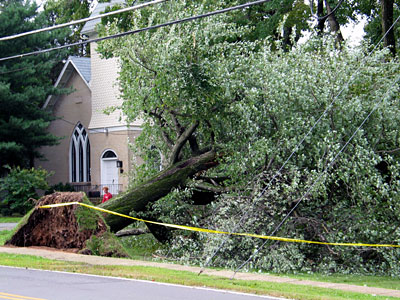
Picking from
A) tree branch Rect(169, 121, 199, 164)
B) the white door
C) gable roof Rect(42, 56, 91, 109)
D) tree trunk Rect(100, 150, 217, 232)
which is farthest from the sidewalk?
gable roof Rect(42, 56, 91, 109)

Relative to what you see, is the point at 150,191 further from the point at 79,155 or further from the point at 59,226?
the point at 79,155

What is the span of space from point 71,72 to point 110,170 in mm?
6812

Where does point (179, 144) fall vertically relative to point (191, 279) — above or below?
above

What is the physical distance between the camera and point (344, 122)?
1409 centimetres

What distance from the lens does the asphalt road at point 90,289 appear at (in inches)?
339

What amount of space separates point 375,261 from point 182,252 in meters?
4.52

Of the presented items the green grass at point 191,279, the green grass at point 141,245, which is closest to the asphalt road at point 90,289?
the green grass at point 191,279

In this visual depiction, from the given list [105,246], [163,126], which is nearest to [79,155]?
[163,126]

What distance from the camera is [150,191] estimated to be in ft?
51.0

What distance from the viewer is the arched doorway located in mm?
32125

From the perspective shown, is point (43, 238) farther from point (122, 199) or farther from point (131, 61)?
point (131, 61)

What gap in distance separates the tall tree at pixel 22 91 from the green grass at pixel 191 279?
1988cm

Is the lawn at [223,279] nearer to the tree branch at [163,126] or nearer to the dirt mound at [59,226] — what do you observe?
the dirt mound at [59,226]

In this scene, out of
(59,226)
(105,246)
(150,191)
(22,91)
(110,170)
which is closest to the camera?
(105,246)
